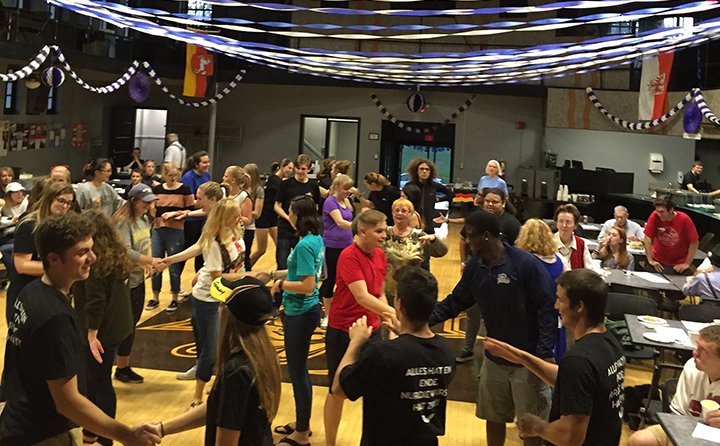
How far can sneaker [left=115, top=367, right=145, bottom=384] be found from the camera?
6.52 metres

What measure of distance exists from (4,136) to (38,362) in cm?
1402

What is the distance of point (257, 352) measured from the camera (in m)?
2.93

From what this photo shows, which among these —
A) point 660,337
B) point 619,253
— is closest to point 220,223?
point 660,337

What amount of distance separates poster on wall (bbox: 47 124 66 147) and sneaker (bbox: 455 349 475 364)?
530 inches

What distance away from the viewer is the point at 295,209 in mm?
5305

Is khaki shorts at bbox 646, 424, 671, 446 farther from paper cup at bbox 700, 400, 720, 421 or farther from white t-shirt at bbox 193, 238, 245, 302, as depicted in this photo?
white t-shirt at bbox 193, 238, 245, 302

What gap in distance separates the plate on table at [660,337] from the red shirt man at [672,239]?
3.55 meters

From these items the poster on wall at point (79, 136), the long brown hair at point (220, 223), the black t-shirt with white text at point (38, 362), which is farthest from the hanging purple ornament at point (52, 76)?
the black t-shirt with white text at point (38, 362)

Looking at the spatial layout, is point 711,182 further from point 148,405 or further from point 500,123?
point 148,405

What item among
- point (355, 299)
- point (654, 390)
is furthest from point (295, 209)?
point (654, 390)

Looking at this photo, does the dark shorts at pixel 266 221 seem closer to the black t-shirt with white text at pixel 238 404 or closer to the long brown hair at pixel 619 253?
the long brown hair at pixel 619 253

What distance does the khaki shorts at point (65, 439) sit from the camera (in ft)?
9.74

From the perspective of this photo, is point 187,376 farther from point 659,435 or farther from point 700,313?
point 700,313

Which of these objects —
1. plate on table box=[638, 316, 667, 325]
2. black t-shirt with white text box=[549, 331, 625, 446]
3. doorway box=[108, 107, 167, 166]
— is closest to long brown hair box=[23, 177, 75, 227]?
black t-shirt with white text box=[549, 331, 625, 446]
